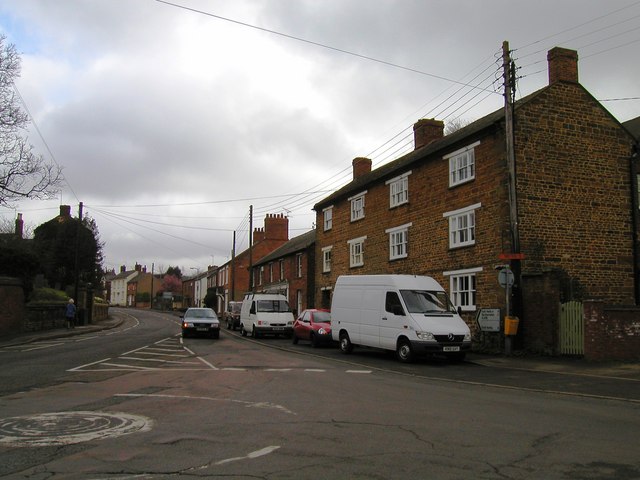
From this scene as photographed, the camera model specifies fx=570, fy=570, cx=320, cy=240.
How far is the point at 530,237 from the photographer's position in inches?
789

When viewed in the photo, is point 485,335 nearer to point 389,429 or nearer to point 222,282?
point 389,429

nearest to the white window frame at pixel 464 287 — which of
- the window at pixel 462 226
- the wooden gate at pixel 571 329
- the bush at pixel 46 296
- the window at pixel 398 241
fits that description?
the window at pixel 462 226

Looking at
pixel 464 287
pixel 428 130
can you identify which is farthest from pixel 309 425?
pixel 428 130

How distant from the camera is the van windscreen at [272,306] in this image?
29.0 m

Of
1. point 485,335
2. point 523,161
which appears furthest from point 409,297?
point 523,161

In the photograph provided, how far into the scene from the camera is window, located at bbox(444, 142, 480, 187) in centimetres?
2214

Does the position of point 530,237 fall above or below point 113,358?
above

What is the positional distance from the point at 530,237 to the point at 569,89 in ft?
20.3

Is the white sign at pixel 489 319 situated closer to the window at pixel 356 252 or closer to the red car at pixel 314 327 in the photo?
the red car at pixel 314 327

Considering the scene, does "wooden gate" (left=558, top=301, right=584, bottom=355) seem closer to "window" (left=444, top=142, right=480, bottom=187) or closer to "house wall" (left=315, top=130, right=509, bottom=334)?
"house wall" (left=315, top=130, right=509, bottom=334)

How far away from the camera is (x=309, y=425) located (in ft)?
24.3

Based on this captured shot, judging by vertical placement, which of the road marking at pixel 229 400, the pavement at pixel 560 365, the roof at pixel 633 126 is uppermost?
the roof at pixel 633 126

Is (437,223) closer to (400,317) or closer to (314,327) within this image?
(314,327)

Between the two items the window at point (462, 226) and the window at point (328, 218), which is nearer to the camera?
the window at point (462, 226)
